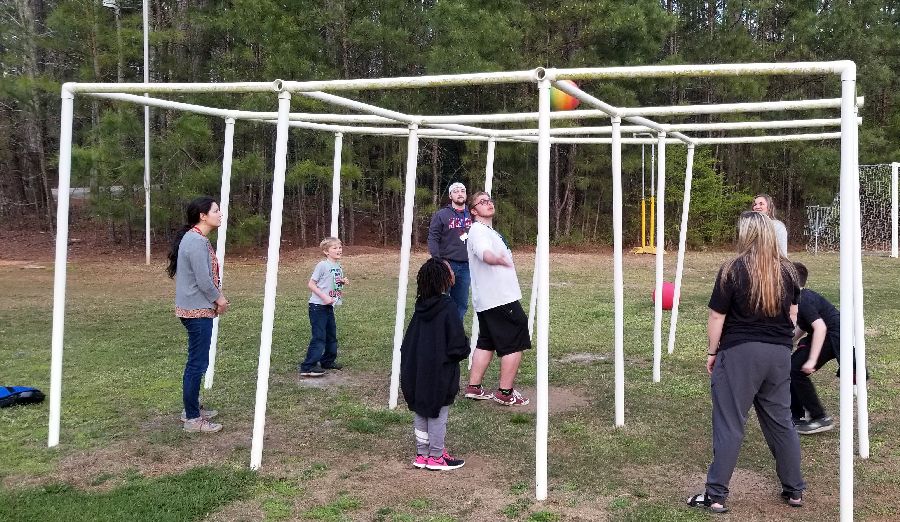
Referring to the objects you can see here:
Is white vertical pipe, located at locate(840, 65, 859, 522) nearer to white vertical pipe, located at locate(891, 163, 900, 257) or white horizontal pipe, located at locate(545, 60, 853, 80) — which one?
white horizontal pipe, located at locate(545, 60, 853, 80)

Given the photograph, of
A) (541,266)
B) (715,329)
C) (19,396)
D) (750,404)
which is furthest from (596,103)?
(19,396)

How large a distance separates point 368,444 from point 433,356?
42.5 inches

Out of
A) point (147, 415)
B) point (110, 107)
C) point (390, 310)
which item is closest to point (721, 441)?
point (147, 415)

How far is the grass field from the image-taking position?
432 cm

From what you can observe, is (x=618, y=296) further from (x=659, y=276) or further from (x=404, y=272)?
(x=404, y=272)

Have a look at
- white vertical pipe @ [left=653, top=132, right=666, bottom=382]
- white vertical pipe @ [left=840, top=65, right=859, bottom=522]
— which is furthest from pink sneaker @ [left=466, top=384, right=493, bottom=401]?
white vertical pipe @ [left=840, top=65, right=859, bottom=522]

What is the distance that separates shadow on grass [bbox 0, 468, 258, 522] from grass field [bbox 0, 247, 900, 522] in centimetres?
1

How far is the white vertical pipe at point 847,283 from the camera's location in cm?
392

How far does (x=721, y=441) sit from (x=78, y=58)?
23447 mm

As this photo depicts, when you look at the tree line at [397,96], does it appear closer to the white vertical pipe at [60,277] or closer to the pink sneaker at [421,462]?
the white vertical pipe at [60,277]

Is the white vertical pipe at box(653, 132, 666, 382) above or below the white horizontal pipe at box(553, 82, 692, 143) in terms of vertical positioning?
below

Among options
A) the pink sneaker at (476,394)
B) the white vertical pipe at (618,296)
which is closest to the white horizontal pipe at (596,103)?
the white vertical pipe at (618,296)

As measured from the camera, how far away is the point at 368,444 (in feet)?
18.0

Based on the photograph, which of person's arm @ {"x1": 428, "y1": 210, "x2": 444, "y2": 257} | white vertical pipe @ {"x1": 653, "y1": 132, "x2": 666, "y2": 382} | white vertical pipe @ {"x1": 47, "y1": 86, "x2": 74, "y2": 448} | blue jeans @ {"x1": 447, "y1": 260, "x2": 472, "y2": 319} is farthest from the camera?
blue jeans @ {"x1": 447, "y1": 260, "x2": 472, "y2": 319}
